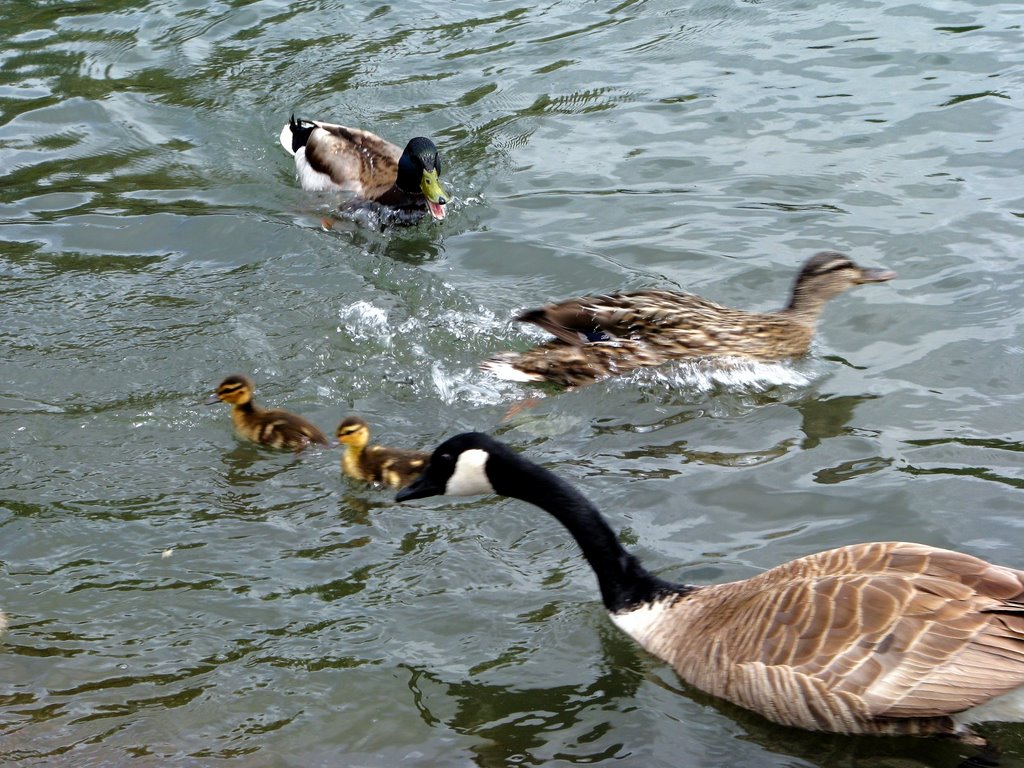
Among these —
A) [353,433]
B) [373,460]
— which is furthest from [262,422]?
[373,460]

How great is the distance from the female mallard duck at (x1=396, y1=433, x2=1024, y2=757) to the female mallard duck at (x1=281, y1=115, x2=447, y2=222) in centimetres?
571

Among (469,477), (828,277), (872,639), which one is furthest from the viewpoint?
(828,277)

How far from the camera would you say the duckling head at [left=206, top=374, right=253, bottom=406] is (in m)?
Result: 7.51

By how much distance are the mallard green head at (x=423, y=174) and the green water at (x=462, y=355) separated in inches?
10.1

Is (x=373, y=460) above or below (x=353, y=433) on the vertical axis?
below

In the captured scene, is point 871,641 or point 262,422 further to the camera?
point 262,422

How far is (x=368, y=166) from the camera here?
11.6 metres

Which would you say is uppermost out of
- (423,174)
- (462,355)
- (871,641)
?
(423,174)

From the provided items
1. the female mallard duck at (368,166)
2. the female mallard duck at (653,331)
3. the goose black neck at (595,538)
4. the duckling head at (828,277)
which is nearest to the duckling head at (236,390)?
the female mallard duck at (653,331)

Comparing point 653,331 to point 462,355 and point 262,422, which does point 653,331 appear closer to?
point 462,355

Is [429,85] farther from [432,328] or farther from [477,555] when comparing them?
[477,555]

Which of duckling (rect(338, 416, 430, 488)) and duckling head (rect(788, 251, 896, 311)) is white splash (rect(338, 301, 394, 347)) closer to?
duckling (rect(338, 416, 430, 488))

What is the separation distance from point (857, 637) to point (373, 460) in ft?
10.1

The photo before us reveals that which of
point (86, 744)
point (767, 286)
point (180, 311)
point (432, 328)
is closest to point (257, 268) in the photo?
point (180, 311)
